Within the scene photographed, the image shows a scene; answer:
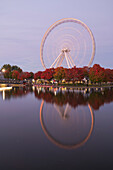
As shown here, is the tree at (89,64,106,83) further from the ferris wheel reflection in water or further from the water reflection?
the ferris wheel reflection in water

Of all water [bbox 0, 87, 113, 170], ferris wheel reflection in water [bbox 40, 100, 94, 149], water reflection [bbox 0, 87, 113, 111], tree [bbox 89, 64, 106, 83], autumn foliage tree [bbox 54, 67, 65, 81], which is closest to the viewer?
water [bbox 0, 87, 113, 170]

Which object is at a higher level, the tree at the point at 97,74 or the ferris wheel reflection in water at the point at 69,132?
the tree at the point at 97,74

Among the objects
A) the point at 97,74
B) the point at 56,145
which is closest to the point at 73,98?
the point at 56,145

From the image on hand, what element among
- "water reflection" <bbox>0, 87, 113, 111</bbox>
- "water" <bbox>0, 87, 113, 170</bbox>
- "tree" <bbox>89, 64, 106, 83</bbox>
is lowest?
"water" <bbox>0, 87, 113, 170</bbox>

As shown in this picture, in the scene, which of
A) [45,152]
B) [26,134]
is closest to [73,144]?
[45,152]

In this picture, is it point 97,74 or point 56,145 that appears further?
point 97,74

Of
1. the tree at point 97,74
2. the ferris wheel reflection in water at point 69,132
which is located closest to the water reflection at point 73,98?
the ferris wheel reflection in water at point 69,132

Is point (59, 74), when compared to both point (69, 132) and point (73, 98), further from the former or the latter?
point (69, 132)

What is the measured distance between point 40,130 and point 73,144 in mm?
2672

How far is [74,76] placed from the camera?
7006 centimetres

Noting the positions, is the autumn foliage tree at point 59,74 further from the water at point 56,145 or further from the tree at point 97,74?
the water at point 56,145

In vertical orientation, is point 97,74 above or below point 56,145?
above

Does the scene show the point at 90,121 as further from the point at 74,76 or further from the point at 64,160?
the point at 74,76

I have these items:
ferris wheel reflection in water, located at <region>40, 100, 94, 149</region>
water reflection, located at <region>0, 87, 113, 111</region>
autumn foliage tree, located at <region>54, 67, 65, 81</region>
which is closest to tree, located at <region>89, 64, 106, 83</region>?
autumn foliage tree, located at <region>54, 67, 65, 81</region>
